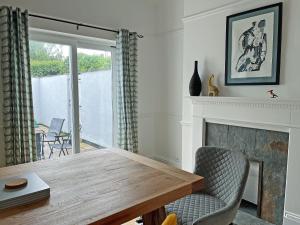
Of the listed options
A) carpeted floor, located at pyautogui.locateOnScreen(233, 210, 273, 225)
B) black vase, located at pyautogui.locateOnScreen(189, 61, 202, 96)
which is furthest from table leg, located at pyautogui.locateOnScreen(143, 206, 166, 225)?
black vase, located at pyautogui.locateOnScreen(189, 61, 202, 96)

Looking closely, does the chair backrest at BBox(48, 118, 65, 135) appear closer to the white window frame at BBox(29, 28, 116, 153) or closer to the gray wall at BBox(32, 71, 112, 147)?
the gray wall at BBox(32, 71, 112, 147)

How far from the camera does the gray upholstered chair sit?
151cm

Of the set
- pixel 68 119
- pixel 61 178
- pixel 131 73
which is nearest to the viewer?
pixel 61 178

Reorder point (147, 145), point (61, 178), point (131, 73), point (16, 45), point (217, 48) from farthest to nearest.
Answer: point (147, 145) → point (131, 73) → point (217, 48) → point (16, 45) → point (61, 178)

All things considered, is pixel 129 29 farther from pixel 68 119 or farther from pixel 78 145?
pixel 78 145

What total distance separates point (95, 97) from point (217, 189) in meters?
2.45

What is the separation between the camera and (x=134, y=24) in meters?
3.82

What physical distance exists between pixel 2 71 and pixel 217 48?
252 cm

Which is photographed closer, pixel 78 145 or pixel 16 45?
pixel 16 45

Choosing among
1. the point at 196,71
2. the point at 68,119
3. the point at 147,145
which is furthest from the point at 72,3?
the point at 147,145

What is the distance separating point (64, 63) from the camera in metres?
3.29

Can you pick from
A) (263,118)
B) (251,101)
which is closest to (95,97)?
(251,101)

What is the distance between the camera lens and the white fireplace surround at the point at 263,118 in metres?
2.20

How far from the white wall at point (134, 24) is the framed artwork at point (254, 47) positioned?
62.5 inches
